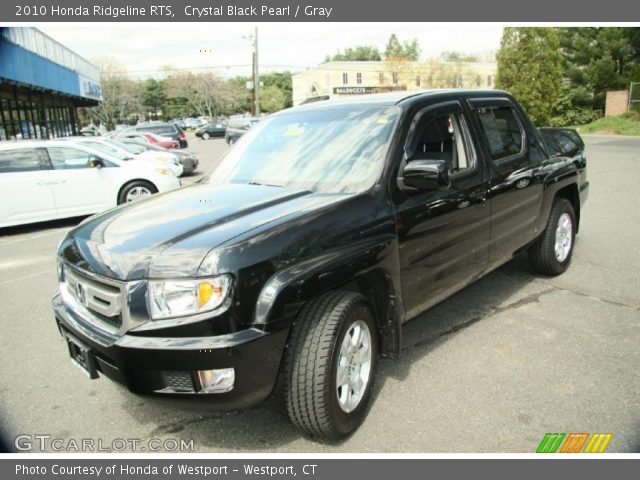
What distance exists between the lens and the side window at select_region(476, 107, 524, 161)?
411 centimetres

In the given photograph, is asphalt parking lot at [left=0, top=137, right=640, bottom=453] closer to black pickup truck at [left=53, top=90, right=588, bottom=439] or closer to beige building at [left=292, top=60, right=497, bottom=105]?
black pickup truck at [left=53, top=90, right=588, bottom=439]

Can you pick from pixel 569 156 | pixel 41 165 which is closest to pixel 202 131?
pixel 41 165

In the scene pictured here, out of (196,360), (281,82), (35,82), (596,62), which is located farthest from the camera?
(281,82)

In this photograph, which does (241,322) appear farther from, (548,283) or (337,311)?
(548,283)

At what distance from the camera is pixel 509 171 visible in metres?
4.21

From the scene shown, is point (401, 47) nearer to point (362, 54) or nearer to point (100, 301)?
point (362, 54)

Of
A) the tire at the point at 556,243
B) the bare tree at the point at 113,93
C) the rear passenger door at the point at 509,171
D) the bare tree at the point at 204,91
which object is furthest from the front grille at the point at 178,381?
the bare tree at the point at 204,91

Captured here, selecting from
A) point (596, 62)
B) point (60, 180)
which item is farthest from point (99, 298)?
point (596, 62)

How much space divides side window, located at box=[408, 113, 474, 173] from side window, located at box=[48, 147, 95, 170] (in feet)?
24.6

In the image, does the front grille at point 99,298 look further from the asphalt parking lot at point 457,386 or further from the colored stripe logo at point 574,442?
the colored stripe logo at point 574,442

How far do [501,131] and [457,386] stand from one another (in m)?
2.19

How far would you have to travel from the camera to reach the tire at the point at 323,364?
8.44 feet

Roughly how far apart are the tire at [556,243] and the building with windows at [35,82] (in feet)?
52.1

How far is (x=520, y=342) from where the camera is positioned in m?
3.89
